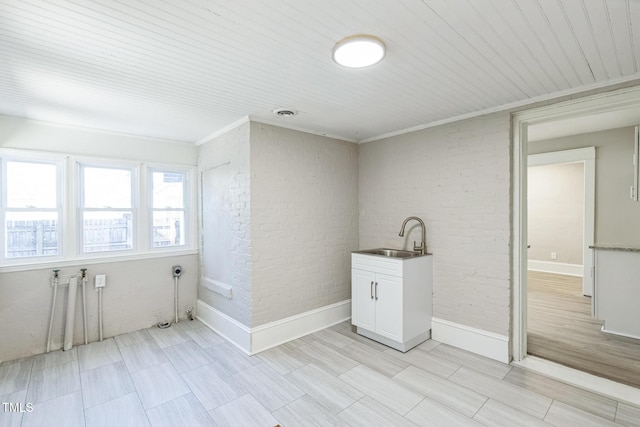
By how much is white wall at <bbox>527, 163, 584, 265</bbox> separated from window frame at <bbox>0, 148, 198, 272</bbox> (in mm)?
6531

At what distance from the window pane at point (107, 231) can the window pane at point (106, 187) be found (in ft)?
0.39

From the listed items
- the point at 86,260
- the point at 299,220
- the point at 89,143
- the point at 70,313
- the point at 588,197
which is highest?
the point at 89,143

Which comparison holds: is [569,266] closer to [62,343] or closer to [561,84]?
[561,84]

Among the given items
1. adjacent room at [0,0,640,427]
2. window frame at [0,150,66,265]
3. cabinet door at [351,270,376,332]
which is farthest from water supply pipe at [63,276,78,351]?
cabinet door at [351,270,376,332]

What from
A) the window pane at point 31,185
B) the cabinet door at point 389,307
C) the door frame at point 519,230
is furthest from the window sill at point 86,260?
the door frame at point 519,230

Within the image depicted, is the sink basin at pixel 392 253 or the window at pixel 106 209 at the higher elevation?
the window at pixel 106 209

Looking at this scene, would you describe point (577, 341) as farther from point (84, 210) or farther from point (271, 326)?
point (84, 210)

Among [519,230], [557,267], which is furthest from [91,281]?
[557,267]

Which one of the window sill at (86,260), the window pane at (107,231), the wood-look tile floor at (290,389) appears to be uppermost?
the window pane at (107,231)

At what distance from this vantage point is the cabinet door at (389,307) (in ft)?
10.2

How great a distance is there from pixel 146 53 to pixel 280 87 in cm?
92

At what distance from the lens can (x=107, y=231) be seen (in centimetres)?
365

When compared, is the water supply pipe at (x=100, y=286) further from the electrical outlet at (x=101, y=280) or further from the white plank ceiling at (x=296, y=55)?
the white plank ceiling at (x=296, y=55)

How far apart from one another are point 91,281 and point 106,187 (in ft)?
3.64
